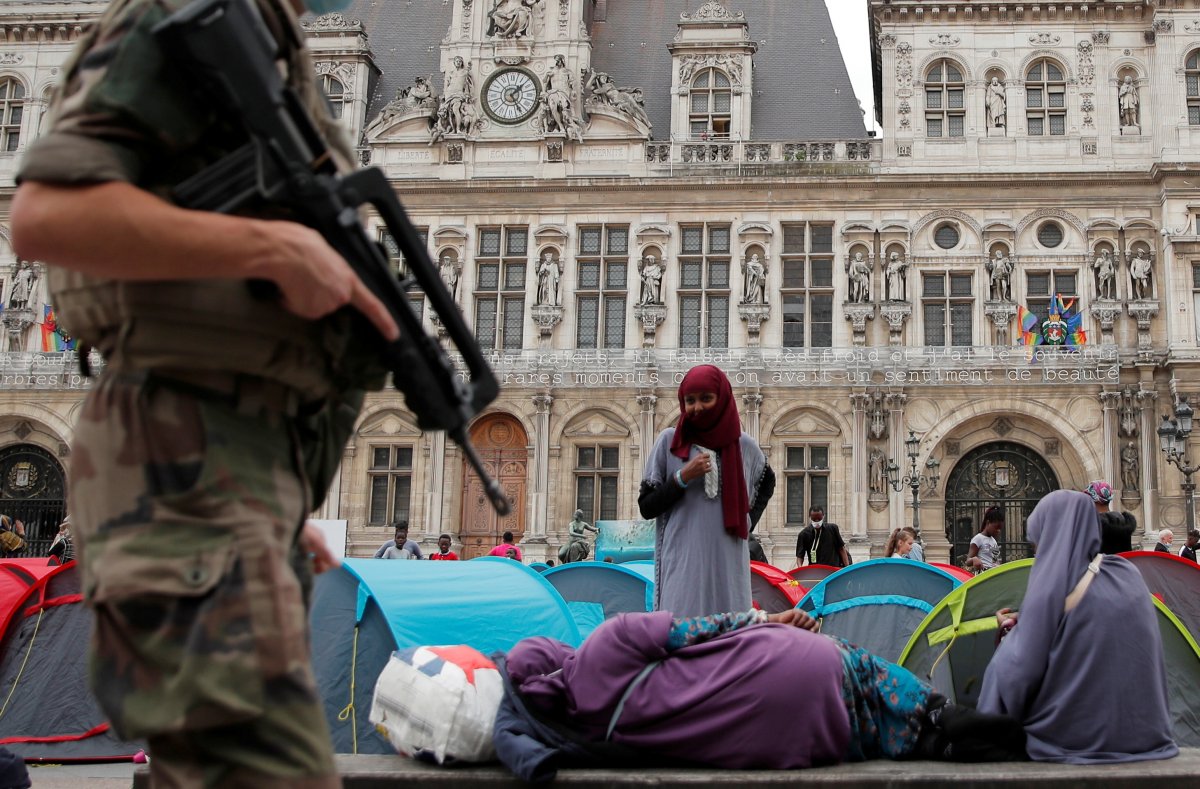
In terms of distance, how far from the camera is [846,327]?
23438 millimetres

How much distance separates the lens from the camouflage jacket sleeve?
1.78 metres

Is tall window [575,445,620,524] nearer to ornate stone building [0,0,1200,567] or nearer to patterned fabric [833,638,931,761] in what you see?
ornate stone building [0,0,1200,567]

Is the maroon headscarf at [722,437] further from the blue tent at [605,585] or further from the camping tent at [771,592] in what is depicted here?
the camping tent at [771,592]

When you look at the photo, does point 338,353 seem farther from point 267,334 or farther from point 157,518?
point 157,518

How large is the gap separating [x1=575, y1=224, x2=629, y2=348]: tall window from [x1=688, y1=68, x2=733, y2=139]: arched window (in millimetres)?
2855

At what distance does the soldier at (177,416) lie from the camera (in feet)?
5.77

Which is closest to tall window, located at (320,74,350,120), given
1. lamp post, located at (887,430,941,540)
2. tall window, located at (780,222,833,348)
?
tall window, located at (780,222,833,348)

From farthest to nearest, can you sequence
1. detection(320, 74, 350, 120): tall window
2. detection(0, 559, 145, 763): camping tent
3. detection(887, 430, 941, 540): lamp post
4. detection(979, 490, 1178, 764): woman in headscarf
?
1. detection(320, 74, 350, 120): tall window
2. detection(887, 430, 941, 540): lamp post
3. detection(0, 559, 145, 763): camping tent
4. detection(979, 490, 1178, 764): woman in headscarf

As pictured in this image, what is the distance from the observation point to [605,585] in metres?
11.0

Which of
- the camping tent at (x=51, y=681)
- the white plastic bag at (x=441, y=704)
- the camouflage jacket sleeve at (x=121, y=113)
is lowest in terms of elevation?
the camping tent at (x=51, y=681)

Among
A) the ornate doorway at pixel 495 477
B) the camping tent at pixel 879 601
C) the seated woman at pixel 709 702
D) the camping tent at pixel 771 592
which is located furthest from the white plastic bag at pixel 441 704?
the ornate doorway at pixel 495 477

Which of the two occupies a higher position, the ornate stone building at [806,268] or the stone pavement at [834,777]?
the ornate stone building at [806,268]

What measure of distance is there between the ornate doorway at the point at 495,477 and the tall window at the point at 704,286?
3.88 m

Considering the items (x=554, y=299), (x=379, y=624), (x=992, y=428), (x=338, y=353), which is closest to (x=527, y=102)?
(x=554, y=299)
